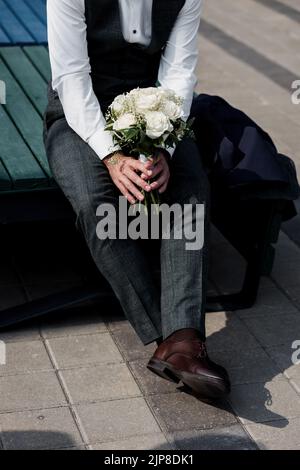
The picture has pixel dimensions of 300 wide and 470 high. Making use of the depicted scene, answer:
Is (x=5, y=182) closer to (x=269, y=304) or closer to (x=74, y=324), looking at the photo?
(x=74, y=324)

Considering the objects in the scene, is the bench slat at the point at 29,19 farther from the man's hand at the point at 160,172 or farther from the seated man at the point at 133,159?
the man's hand at the point at 160,172

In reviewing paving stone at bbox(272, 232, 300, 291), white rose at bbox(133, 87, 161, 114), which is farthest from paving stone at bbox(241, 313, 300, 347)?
white rose at bbox(133, 87, 161, 114)

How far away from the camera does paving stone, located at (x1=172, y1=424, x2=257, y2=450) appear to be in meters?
3.61

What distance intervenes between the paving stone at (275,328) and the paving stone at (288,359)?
4 cm

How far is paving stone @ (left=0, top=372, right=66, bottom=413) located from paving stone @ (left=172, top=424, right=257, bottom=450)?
1.60 feet

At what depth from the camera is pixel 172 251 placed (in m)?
3.97

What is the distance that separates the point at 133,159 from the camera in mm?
3979

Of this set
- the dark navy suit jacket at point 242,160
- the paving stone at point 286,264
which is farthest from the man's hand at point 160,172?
the paving stone at point 286,264

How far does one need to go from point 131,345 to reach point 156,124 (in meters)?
0.97

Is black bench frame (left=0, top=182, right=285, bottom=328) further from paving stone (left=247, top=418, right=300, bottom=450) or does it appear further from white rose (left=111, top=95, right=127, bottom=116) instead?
paving stone (left=247, top=418, right=300, bottom=450)

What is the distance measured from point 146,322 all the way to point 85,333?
1.36 feet

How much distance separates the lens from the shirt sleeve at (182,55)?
14.3ft
